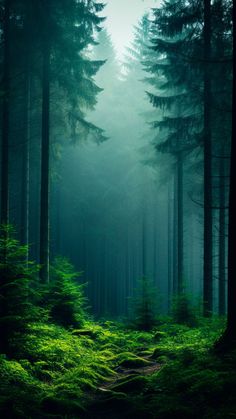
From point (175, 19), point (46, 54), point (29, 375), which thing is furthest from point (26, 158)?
point (29, 375)

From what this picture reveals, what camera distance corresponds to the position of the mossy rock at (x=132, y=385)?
20.9 feet

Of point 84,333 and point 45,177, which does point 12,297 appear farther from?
point 45,177

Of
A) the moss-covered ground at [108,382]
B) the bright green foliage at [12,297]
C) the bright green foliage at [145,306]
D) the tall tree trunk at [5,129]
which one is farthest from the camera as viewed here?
the tall tree trunk at [5,129]

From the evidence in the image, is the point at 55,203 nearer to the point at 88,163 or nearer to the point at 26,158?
the point at 88,163

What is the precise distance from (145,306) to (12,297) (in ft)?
26.0

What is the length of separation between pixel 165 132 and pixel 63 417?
66.3 feet

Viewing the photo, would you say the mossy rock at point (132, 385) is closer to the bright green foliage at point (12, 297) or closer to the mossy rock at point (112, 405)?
the mossy rock at point (112, 405)

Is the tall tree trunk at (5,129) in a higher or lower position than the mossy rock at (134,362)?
higher

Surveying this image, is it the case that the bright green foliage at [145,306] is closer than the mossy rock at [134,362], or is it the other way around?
the mossy rock at [134,362]

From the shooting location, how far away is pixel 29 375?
21.4 ft

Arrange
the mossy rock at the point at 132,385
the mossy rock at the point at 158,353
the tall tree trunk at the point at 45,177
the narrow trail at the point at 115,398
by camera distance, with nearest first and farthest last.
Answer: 1. the narrow trail at the point at 115,398
2. the mossy rock at the point at 132,385
3. the mossy rock at the point at 158,353
4. the tall tree trunk at the point at 45,177

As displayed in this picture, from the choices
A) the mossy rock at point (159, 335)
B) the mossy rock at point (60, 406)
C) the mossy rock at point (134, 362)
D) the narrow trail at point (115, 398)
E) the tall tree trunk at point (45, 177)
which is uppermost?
the tall tree trunk at point (45, 177)

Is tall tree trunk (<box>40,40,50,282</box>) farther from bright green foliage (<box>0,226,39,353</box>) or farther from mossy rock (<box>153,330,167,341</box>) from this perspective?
bright green foliage (<box>0,226,39,353</box>)

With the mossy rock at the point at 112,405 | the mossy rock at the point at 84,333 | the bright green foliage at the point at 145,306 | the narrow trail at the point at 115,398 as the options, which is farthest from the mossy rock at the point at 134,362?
the bright green foliage at the point at 145,306
